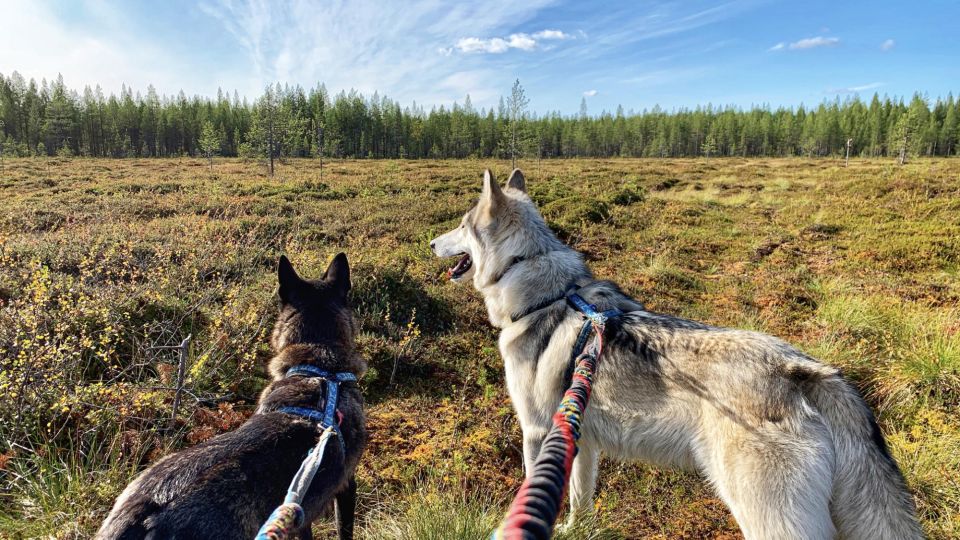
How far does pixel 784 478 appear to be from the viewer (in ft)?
6.48

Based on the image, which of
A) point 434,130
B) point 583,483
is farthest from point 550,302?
point 434,130

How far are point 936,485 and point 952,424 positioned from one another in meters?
1.00

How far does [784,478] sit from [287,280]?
3.24 metres

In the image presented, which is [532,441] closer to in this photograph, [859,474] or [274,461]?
[274,461]

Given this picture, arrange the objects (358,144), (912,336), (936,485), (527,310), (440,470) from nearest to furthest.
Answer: (527,310), (936,485), (440,470), (912,336), (358,144)

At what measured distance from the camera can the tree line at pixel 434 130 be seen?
216ft

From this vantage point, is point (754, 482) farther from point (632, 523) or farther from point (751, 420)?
point (632, 523)

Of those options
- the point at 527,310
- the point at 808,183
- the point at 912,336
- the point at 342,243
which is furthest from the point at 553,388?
the point at 808,183

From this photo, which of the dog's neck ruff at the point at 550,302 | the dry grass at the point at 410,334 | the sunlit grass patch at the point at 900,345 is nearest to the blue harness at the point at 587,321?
the dog's neck ruff at the point at 550,302

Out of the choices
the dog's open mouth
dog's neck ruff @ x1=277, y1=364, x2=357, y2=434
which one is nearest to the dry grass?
dog's neck ruff @ x1=277, y1=364, x2=357, y2=434

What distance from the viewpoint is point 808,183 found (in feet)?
82.2

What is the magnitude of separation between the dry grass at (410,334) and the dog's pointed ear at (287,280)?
1.22 metres

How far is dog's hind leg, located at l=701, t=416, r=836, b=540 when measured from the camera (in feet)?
6.45

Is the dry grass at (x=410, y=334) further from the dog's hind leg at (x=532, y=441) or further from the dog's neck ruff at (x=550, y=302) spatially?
the dog's neck ruff at (x=550, y=302)
